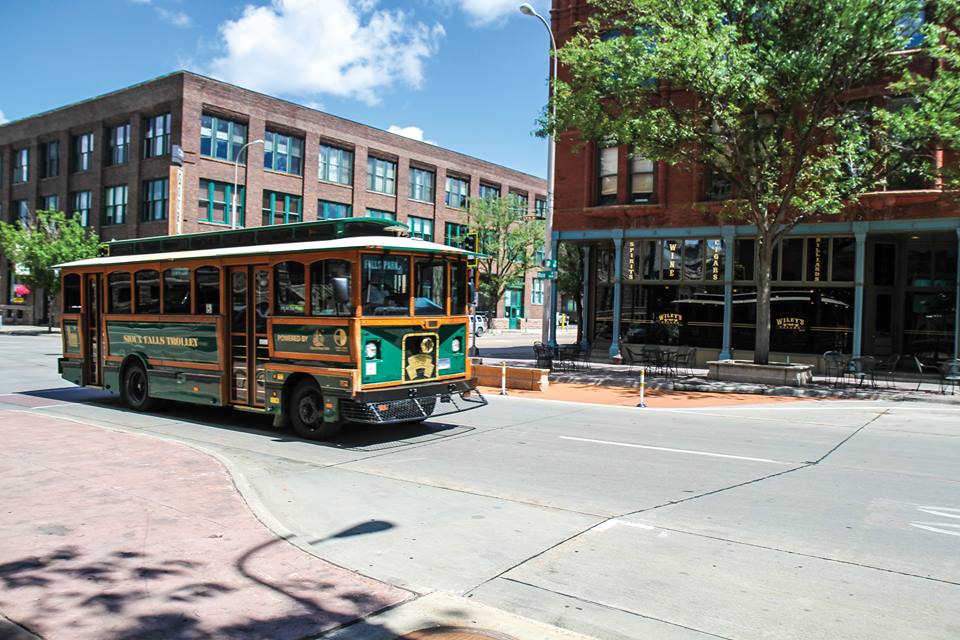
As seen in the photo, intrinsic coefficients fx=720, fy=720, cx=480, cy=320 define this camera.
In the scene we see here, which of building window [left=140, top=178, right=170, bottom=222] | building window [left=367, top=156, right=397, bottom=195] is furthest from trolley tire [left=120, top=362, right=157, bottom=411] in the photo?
building window [left=367, top=156, right=397, bottom=195]

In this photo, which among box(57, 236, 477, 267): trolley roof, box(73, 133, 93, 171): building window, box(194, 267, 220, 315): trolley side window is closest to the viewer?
box(57, 236, 477, 267): trolley roof

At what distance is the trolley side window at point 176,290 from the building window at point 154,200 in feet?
102

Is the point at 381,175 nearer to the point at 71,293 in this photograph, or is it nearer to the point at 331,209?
the point at 331,209

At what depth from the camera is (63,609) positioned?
4.38 m

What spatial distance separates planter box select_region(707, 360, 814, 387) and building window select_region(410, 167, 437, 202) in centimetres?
3827

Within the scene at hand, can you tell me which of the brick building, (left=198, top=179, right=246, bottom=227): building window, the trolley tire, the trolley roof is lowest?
the trolley tire

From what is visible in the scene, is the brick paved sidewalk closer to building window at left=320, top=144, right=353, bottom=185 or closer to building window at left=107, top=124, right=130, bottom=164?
building window at left=107, top=124, right=130, bottom=164

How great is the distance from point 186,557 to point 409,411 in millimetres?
5387

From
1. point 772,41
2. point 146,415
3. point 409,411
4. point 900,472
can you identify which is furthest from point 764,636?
point 772,41

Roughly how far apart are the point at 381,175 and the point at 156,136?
51.5 ft

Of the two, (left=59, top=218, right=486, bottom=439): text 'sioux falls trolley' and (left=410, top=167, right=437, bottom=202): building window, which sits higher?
(left=410, top=167, right=437, bottom=202): building window

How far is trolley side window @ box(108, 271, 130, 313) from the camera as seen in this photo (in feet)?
45.2

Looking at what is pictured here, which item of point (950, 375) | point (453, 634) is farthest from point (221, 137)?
point (453, 634)

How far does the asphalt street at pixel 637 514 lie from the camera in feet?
15.9
